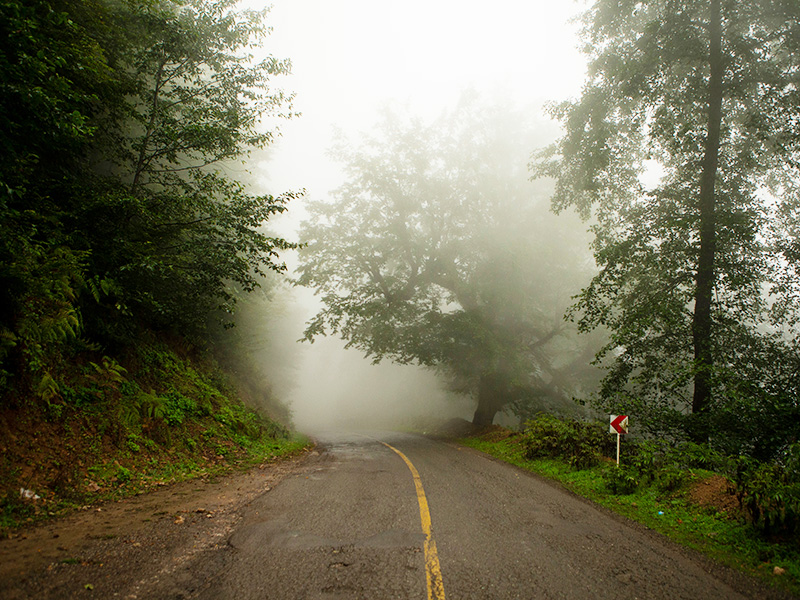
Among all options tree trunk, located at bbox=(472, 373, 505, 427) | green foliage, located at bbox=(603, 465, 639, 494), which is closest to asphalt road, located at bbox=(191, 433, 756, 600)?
green foliage, located at bbox=(603, 465, 639, 494)

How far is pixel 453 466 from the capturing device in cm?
922

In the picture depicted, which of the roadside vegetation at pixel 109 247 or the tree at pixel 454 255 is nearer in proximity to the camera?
the roadside vegetation at pixel 109 247

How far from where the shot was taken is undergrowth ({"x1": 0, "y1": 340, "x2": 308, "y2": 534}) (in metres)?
4.71

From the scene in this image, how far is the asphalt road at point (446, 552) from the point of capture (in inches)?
129

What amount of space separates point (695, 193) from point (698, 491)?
7.93 m

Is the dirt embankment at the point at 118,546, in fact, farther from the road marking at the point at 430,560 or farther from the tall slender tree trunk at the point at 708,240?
the tall slender tree trunk at the point at 708,240

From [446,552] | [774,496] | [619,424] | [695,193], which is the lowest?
[446,552]

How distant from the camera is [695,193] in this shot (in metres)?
10.3

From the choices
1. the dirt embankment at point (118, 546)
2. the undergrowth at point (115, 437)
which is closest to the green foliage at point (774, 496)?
the dirt embankment at point (118, 546)

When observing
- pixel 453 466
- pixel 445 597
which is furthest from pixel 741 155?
pixel 445 597

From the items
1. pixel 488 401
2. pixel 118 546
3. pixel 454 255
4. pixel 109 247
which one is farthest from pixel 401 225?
pixel 118 546

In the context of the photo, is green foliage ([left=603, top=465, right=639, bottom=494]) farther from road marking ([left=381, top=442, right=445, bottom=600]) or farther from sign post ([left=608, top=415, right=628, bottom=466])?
road marking ([left=381, top=442, right=445, bottom=600])

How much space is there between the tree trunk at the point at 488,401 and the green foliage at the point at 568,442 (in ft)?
23.2

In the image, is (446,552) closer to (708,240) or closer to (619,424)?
(619,424)
